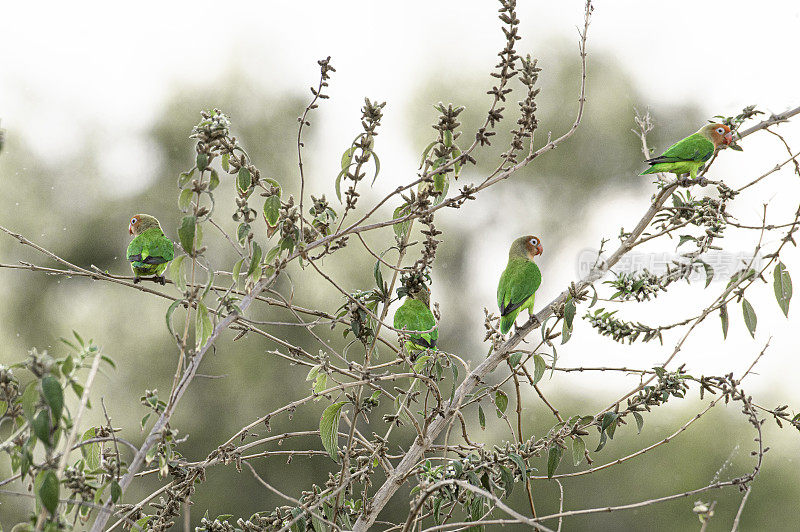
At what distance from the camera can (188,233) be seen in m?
0.54

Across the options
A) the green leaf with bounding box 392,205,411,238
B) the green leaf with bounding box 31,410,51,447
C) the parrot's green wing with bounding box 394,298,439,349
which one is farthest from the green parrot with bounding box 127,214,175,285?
the green leaf with bounding box 31,410,51,447

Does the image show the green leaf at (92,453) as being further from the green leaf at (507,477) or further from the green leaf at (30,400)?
the green leaf at (507,477)

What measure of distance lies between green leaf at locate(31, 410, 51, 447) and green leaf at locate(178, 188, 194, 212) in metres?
0.19

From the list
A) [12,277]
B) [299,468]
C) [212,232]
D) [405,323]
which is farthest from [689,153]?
[12,277]

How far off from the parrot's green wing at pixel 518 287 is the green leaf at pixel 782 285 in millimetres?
433

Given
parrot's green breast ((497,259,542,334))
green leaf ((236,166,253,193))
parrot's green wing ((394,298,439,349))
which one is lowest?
green leaf ((236,166,253,193))

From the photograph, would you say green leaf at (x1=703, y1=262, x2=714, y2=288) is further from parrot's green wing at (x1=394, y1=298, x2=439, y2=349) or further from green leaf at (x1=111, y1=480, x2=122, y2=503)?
green leaf at (x1=111, y1=480, x2=122, y2=503)

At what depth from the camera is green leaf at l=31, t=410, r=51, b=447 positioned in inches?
17.2

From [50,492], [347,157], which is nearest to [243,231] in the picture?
[347,157]

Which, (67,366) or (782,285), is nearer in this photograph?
(67,366)

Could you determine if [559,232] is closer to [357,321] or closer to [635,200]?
[635,200]

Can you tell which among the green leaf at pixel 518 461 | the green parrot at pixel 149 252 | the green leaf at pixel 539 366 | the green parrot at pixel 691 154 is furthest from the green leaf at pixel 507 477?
the green parrot at pixel 149 252

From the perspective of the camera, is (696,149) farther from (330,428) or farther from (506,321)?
(330,428)

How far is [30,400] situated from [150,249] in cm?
76
